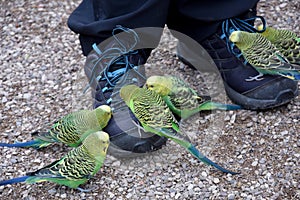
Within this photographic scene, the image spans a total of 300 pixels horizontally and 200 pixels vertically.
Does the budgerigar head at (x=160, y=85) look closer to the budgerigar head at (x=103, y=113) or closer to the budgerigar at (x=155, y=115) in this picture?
the budgerigar at (x=155, y=115)

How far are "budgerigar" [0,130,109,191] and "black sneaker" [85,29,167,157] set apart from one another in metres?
0.12

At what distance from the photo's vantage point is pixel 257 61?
2365mm

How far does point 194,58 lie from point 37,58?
873 millimetres

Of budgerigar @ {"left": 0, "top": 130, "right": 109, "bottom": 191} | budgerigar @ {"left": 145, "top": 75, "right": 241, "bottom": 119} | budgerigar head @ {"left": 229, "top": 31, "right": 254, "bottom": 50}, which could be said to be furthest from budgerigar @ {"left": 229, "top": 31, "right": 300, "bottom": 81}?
budgerigar @ {"left": 0, "top": 130, "right": 109, "bottom": 191}

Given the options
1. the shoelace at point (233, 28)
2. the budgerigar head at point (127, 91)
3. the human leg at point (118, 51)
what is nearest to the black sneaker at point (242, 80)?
the shoelace at point (233, 28)

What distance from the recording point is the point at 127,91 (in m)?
2.22

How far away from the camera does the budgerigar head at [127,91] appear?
2.21 metres

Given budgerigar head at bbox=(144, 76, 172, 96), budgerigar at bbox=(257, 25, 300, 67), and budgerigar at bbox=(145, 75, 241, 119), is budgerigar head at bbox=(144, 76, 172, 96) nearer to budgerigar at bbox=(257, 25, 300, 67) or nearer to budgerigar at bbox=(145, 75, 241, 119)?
budgerigar at bbox=(145, 75, 241, 119)

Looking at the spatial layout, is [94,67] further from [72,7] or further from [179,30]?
[72,7]

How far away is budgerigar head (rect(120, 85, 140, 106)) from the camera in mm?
2215

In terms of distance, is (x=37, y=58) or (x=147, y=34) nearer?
(x=147, y=34)

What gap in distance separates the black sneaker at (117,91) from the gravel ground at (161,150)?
0.24 feet

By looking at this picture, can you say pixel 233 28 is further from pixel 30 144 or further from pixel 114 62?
pixel 30 144

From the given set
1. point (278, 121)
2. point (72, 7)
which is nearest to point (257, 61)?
point (278, 121)
